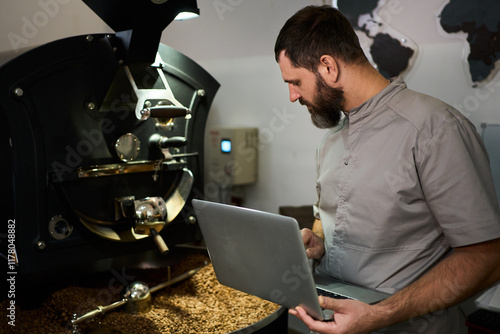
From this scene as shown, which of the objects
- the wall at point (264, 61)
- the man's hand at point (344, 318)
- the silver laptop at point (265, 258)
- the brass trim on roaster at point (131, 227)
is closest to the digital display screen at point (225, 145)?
the wall at point (264, 61)

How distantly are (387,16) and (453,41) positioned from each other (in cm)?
26

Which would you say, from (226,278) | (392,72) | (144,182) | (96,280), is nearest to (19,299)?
(96,280)

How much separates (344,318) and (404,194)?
33 cm

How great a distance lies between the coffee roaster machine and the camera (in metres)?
1.14

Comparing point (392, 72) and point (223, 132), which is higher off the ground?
point (392, 72)

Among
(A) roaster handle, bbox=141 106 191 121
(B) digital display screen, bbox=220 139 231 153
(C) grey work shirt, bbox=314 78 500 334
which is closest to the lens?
(C) grey work shirt, bbox=314 78 500 334

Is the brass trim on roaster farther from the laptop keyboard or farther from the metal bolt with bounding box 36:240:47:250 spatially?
the laptop keyboard

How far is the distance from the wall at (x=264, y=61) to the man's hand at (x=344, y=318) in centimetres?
89

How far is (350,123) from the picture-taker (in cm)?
126

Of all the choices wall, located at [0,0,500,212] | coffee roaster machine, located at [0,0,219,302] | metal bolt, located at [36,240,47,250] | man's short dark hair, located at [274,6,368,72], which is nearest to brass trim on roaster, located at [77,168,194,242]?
coffee roaster machine, located at [0,0,219,302]

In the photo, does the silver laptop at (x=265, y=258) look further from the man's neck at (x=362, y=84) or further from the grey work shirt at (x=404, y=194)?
the man's neck at (x=362, y=84)

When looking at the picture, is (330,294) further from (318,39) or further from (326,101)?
(318,39)

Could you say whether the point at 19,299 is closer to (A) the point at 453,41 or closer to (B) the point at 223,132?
(B) the point at 223,132

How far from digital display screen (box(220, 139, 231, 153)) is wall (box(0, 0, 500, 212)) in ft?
0.51
